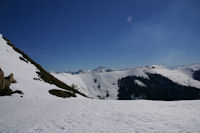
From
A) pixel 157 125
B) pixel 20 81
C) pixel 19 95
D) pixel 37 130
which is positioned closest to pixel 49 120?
pixel 37 130

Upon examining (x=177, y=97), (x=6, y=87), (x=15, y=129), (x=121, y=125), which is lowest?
(x=177, y=97)

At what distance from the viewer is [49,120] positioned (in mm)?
10555

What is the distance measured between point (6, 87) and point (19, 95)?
12.8 feet

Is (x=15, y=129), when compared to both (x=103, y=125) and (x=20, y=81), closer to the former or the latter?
(x=103, y=125)

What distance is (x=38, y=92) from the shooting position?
92.9 feet

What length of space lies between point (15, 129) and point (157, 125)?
10369 mm

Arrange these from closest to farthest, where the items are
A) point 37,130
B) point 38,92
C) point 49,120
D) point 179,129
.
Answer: point 179,129
point 37,130
point 49,120
point 38,92

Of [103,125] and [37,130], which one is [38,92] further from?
[103,125]

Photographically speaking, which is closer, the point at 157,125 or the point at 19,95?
the point at 157,125

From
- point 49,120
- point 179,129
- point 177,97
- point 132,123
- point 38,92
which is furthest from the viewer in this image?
point 177,97

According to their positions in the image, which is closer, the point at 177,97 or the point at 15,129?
the point at 15,129

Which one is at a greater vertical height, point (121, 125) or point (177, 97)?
point (121, 125)

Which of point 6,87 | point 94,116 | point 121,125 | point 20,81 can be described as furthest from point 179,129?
Result: point 20,81

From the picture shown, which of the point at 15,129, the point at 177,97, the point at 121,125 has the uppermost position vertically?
the point at 121,125
